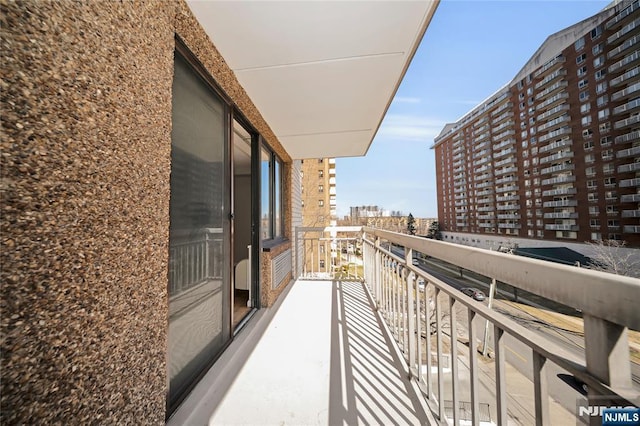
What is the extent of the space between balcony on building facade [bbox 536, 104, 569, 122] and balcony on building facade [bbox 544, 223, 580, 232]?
13.9 feet

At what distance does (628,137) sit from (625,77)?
1.73 meters

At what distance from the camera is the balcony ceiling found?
134 centimetres

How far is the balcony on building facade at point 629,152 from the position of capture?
5867 millimetres

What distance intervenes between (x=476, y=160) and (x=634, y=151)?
18858mm

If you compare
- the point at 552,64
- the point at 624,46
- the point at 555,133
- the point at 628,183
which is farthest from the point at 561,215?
the point at 552,64

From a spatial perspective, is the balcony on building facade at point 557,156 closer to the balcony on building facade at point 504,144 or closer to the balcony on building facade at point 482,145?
the balcony on building facade at point 504,144

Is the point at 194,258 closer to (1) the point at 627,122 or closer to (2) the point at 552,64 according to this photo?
(1) the point at 627,122

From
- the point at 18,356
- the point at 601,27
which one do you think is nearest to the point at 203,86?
the point at 18,356

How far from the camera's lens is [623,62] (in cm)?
618

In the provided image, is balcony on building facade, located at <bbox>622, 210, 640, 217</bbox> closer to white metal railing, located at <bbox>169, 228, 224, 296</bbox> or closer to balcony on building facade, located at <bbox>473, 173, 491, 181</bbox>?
white metal railing, located at <bbox>169, 228, 224, 296</bbox>

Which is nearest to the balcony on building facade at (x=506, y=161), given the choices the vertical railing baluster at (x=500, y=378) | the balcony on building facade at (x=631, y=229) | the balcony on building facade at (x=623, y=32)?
the balcony on building facade at (x=623, y=32)

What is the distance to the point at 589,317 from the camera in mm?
445

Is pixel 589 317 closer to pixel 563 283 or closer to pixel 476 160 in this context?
pixel 563 283

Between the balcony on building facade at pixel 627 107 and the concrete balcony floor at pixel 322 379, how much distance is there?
31.8ft
